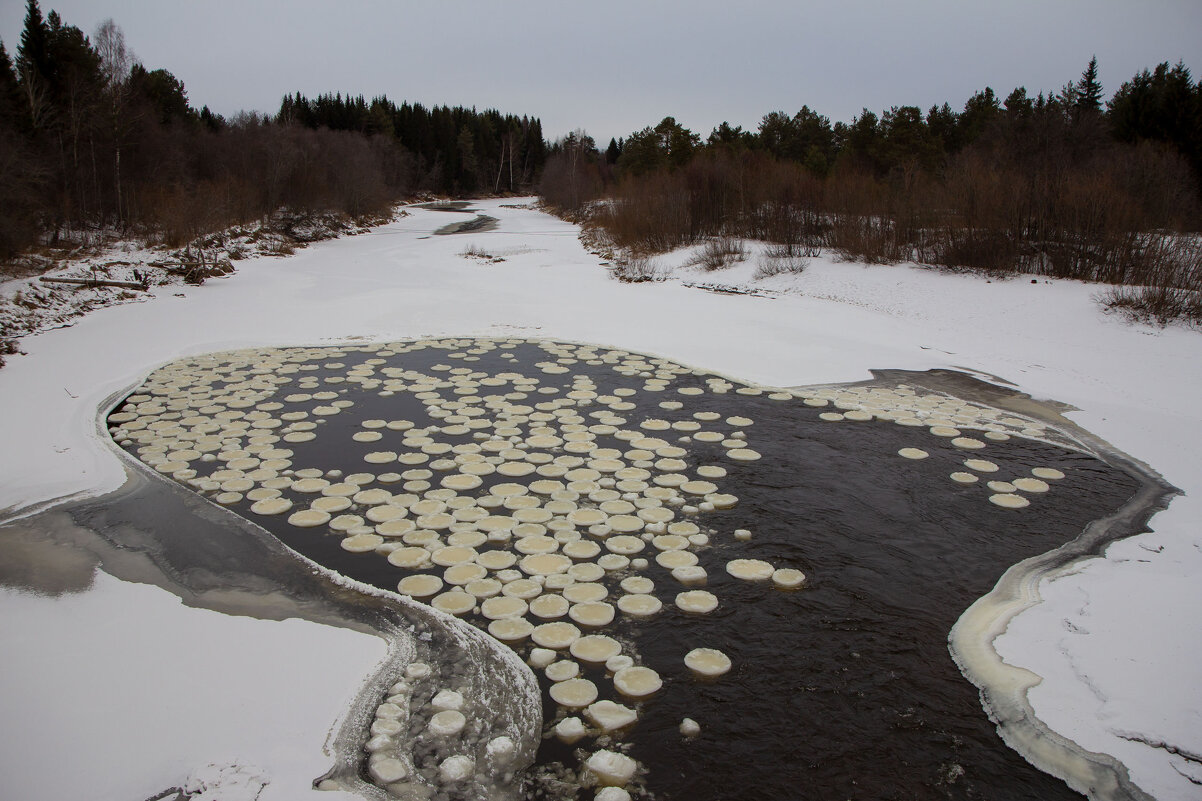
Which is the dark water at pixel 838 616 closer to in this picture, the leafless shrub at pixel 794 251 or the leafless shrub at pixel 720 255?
the leafless shrub at pixel 794 251

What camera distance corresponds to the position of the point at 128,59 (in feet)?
56.1

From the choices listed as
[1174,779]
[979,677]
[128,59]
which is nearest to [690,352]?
[979,677]

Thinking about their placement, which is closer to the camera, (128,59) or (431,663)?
(431,663)

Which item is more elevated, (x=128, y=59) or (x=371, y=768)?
(x=128, y=59)

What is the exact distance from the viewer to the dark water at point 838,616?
6.62 ft

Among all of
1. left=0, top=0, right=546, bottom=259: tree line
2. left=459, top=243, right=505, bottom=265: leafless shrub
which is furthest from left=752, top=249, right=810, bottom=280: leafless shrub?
left=0, top=0, right=546, bottom=259: tree line

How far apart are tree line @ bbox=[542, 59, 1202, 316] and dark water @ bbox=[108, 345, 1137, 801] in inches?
239

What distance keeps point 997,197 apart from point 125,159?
795 inches

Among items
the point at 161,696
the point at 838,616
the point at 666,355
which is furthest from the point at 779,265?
the point at 161,696

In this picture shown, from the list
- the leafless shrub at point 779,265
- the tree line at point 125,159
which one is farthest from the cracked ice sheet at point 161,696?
the leafless shrub at point 779,265

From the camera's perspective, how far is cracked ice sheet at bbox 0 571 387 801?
1.89 metres

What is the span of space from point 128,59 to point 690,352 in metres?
17.7

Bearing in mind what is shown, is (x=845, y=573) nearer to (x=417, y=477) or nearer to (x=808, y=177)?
(x=417, y=477)

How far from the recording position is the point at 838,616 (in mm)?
2746
